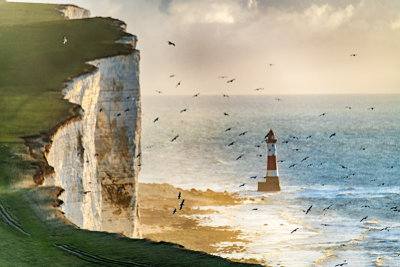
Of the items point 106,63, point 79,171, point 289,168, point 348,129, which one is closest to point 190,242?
point 106,63

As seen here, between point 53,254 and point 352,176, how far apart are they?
3039 inches

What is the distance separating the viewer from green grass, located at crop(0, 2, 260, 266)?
19359 millimetres

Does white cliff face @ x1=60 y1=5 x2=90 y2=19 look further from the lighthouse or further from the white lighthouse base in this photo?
the white lighthouse base

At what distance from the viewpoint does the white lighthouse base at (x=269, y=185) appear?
7469 cm

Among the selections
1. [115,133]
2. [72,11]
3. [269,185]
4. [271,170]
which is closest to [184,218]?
[271,170]

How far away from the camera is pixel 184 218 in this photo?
2292 inches

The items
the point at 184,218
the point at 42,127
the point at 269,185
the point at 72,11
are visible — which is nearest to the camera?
the point at 42,127

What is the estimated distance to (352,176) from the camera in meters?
94.1

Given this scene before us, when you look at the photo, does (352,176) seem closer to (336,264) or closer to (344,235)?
(344,235)

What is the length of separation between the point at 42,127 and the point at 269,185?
4592cm

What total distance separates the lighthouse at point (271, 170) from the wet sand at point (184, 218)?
4.22m

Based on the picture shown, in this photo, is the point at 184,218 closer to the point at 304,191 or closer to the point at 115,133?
the point at 115,133

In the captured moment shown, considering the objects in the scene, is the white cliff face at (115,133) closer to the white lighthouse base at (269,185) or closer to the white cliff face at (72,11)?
the white cliff face at (72,11)

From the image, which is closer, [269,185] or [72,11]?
[72,11]
